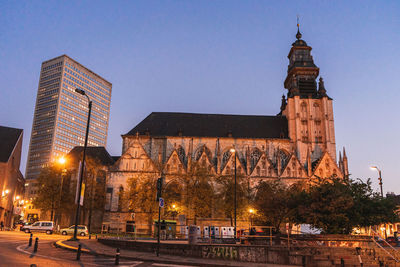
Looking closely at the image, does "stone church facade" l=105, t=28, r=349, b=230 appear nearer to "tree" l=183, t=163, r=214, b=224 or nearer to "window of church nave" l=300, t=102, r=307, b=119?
"window of church nave" l=300, t=102, r=307, b=119

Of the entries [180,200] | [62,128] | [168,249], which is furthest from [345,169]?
[62,128]

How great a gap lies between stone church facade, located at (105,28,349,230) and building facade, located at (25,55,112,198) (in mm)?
99403

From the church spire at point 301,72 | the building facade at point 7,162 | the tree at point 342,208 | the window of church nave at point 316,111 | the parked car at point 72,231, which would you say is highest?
the church spire at point 301,72

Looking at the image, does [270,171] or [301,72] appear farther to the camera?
[301,72]

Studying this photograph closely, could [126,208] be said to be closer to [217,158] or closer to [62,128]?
Answer: [217,158]

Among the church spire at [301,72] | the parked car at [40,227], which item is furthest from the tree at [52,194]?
the church spire at [301,72]

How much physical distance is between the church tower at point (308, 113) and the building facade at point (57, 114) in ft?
377

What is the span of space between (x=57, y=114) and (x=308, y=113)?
12071 centimetres

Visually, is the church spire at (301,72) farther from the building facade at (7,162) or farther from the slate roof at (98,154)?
the building facade at (7,162)

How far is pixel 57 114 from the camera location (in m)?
147

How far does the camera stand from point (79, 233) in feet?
117

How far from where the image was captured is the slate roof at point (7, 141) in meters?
48.5

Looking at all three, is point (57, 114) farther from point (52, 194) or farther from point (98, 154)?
point (52, 194)

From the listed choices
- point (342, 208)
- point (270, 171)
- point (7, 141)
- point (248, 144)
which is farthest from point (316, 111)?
point (7, 141)
